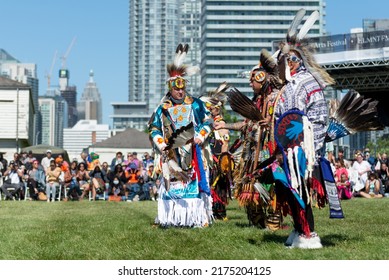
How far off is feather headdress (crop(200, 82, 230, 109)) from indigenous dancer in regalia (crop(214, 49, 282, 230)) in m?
1.06

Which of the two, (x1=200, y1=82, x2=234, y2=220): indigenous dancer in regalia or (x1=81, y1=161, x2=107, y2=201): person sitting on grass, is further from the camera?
(x1=81, y1=161, x2=107, y2=201): person sitting on grass

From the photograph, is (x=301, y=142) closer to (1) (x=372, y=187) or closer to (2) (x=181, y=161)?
(2) (x=181, y=161)

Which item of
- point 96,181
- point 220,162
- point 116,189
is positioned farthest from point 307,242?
point 96,181

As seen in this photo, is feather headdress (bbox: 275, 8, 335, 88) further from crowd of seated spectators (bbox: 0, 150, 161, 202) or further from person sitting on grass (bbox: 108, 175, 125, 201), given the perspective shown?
person sitting on grass (bbox: 108, 175, 125, 201)

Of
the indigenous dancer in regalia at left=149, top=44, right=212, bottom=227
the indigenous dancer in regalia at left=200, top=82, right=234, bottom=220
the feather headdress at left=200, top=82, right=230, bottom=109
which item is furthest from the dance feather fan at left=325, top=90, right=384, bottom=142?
the indigenous dancer in regalia at left=200, top=82, right=234, bottom=220

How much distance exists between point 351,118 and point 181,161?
3.02 meters

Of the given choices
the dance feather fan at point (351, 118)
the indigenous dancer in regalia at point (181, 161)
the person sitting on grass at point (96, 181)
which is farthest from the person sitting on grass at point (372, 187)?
the dance feather fan at point (351, 118)

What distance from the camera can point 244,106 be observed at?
328 inches

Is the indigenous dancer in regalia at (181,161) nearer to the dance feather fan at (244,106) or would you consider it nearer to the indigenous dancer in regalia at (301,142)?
the dance feather fan at (244,106)

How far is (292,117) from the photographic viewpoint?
6.68 metres

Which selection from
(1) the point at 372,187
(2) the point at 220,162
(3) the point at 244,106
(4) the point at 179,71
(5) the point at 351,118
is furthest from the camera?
(1) the point at 372,187

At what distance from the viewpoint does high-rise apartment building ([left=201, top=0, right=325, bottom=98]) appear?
167m

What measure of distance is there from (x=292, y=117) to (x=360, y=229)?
2.97 meters
